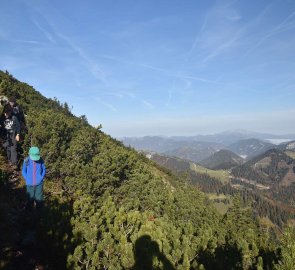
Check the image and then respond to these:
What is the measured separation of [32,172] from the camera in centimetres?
1148

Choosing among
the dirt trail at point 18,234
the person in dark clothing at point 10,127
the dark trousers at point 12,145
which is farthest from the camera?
the dark trousers at point 12,145

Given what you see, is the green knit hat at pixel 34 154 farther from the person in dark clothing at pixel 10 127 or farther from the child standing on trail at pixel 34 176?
the person in dark clothing at pixel 10 127

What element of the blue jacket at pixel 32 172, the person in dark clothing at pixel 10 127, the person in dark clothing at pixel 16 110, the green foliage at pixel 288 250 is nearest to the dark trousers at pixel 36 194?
the blue jacket at pixel 32 172

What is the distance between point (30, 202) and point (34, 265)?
2.81 metres

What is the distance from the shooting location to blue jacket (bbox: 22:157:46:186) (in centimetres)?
1142

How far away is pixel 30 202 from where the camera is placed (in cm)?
1177

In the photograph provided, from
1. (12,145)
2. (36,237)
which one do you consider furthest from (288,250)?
(12,145)

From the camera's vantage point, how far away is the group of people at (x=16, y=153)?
1146 centimetres

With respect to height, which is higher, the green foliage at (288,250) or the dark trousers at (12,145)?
the dark trousers at (12,145)

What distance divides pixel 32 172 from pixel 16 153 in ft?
18.9

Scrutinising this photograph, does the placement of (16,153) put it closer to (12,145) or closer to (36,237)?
(12,145)

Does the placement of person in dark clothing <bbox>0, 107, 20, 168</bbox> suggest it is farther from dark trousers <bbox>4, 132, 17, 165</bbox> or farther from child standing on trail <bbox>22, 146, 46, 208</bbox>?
child standing on trail <bbox>22, 146, 46, 208</bbox>

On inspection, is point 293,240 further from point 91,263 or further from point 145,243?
point 91,263

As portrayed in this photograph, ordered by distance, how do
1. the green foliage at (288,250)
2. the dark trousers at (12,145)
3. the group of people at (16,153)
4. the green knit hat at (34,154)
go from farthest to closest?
the dark trousers at (12,145), the group of people at (16,153), the green knit hat at (34,154), the green foliage at (288,250)
